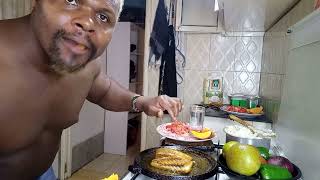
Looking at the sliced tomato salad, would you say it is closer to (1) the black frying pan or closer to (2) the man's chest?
(1) the black frying pan

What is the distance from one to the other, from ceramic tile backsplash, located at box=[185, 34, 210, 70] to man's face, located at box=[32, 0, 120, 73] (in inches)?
71.0

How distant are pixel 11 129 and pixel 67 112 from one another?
0.21 m

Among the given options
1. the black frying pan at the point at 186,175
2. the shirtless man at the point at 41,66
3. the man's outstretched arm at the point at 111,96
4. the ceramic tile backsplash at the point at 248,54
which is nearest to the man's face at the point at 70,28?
the shirtless man at the point at 41,66

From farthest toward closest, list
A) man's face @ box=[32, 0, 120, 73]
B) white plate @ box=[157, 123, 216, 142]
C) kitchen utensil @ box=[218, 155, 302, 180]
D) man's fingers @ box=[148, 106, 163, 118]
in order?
white plate @ box=[157, 123, 216, 142] → man's fingers @ box=[148, 106, 163, 118] → kitchen utensil @ box=[218, 155, 302, 180] → man's face @ box=[32, 0, 120, 73]

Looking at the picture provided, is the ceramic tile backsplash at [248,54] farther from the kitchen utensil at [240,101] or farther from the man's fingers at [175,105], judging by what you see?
the man's fingers at [175,105]

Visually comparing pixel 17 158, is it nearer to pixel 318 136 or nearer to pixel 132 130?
pixel 318 136

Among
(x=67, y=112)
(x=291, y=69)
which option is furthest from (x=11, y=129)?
(x=291, y=69)

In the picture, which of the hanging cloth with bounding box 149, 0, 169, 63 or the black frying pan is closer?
the black frying pan

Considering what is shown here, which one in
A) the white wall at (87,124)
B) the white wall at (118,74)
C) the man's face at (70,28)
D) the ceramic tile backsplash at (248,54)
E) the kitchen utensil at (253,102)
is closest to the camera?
the man's face at (70,28)

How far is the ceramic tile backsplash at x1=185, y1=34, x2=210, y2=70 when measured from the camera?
244 cm

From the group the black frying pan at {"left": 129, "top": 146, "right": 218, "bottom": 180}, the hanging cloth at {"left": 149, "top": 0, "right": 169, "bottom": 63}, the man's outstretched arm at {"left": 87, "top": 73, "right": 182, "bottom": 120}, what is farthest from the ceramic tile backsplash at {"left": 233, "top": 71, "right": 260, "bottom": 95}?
the black frying pan at {"left": 129, "top": 146, "right": 218, "bottom": 180}

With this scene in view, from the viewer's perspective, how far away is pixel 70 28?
0.66 metres

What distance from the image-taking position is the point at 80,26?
66cm

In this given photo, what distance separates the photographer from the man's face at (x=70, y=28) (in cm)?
66
